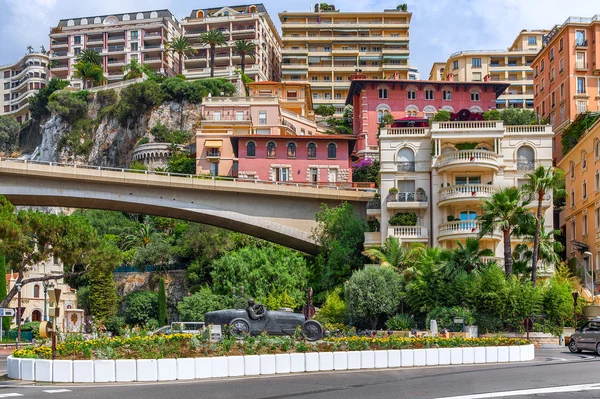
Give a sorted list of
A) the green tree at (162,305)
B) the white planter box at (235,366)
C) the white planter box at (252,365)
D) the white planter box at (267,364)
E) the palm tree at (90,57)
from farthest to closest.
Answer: the palm tree at (90,57), the green tree at (162,305), the white planter box at (267,364), the white planter box at (252,365), the white planter box at (235,366)

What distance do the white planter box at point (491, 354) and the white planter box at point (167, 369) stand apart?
12.1 m

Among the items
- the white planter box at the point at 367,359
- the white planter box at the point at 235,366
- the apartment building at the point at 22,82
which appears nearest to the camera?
the white planter box at the point at 235,366

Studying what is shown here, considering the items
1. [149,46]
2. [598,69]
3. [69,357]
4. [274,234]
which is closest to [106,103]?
[149,46]

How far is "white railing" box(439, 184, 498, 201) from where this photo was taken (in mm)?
55281

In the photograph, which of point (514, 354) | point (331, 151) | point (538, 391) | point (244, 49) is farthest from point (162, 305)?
point (244, 49)

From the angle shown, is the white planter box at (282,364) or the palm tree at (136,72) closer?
the white planter box at (282,364)

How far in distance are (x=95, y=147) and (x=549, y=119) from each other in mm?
60098

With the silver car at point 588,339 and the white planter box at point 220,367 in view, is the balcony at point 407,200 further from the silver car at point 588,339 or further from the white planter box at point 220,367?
the white planter box at point 220,367

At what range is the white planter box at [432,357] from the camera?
1143 inches

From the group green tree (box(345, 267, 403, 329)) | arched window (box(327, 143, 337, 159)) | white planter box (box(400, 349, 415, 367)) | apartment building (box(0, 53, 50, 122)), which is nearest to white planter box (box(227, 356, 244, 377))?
white planter box (box(400, 349, 415, 367))

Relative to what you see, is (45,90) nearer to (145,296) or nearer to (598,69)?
(145,296)

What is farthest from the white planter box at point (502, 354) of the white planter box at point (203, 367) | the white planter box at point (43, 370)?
the white planter box at point (43, 370)

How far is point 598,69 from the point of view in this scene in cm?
7950

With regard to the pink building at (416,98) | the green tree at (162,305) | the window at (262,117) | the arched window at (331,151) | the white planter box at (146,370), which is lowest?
the green tree at (162,305)
